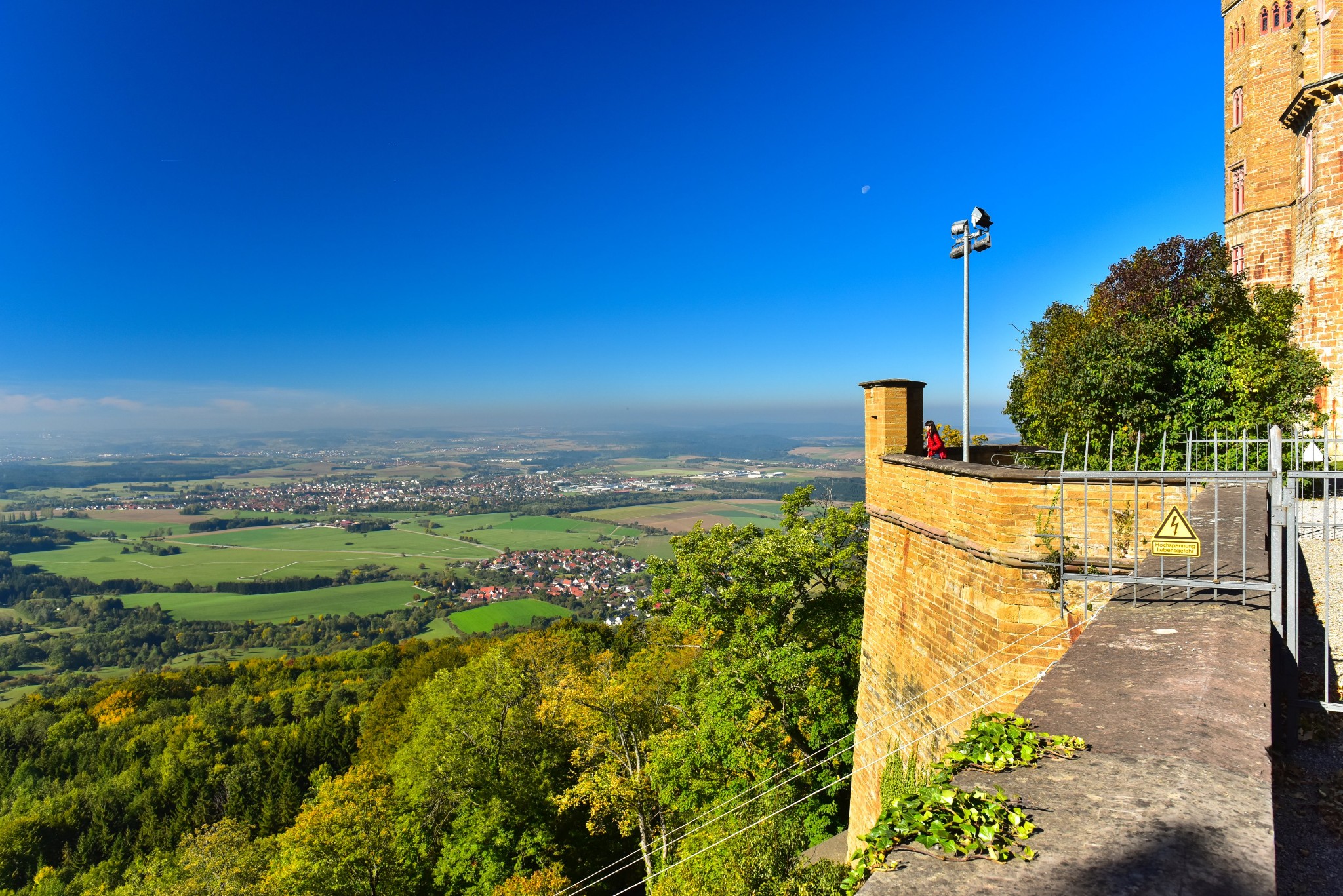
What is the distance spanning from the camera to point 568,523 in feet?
327

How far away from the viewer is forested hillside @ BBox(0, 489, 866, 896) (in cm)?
1295

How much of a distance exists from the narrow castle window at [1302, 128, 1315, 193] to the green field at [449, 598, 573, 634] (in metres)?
53.5

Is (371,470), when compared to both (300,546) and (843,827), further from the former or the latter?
(843,827)

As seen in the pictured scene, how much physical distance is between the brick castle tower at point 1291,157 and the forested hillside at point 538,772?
35.3 ft

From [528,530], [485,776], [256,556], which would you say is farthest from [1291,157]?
[256,556]

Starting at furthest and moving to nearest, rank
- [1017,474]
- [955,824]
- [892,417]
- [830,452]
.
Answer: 1. [830,452]
2. [892,417]
3. [1017,474]
4. [955,824]

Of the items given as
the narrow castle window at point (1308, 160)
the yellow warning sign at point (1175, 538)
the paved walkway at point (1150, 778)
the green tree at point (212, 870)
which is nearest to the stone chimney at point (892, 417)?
the yellow warning sign at point (1175, 538)

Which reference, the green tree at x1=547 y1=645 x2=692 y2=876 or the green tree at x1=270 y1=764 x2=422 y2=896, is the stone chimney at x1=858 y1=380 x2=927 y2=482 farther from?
the green tree at x1=270 y1=764 x2=422 y2=896

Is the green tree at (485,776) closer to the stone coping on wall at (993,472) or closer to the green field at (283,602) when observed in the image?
the stone coping on wall at (993,472)

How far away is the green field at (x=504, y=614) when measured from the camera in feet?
184

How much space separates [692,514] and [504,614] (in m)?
37.8

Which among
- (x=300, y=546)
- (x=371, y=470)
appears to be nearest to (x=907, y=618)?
(x=300, y=546)

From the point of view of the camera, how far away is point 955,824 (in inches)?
65.5

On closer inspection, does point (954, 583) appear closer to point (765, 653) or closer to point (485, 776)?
point (765, 653)
